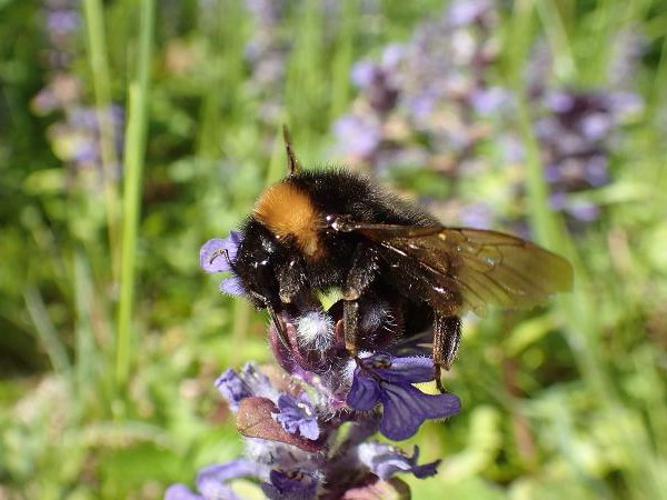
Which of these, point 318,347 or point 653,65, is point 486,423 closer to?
point 318,347

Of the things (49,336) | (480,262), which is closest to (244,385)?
(480,262)

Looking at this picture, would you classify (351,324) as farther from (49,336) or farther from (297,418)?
(49,336)

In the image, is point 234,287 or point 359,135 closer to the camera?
point 234,287

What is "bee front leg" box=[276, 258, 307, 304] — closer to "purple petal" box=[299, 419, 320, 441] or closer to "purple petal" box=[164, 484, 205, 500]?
"purple petal" box=[299, 419, 320, 441]

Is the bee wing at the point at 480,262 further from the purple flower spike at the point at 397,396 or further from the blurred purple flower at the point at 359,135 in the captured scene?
the blurred purple flower at the point at 359,135

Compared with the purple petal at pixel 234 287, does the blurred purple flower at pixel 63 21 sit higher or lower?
higher

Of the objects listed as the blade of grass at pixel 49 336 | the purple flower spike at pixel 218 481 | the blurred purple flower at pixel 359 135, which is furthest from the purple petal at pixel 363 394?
the blurred purple flower at pixel 359 135

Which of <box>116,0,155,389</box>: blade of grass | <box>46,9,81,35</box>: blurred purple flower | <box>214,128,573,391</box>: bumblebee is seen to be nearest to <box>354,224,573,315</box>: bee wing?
<box>214,128,573,391</box>: bumblebee
